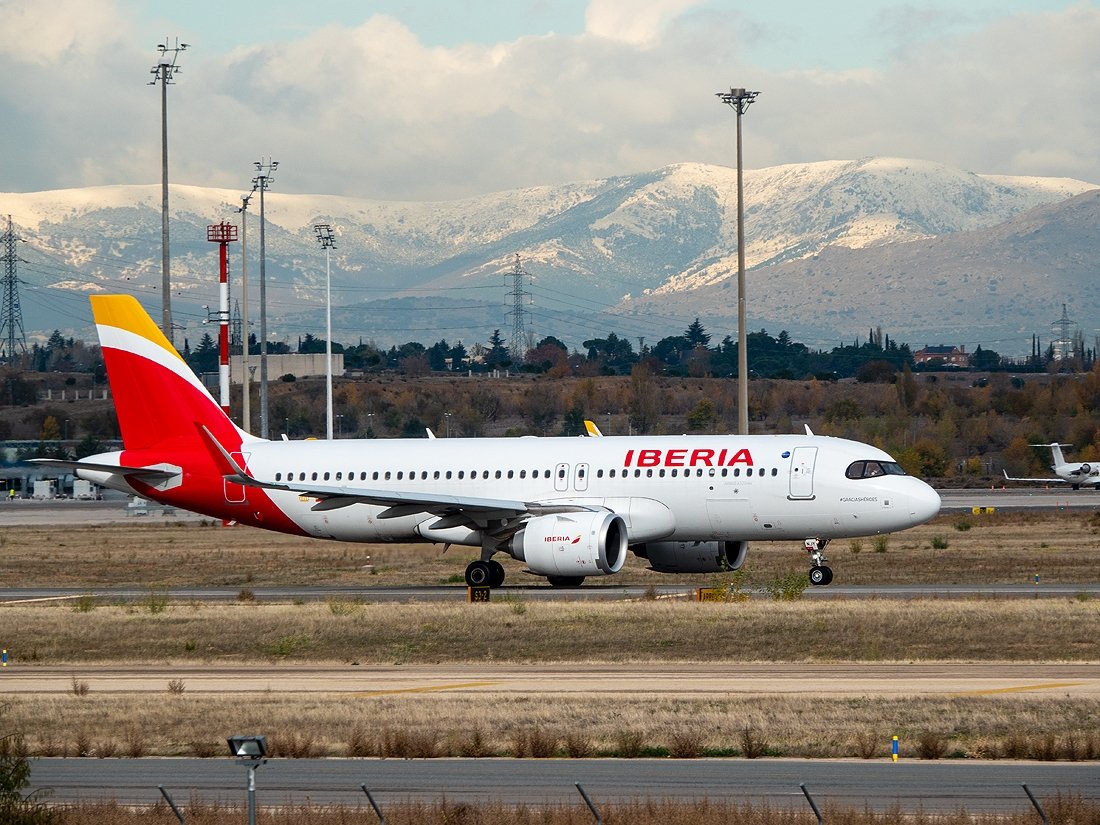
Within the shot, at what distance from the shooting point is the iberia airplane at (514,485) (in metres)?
43.5

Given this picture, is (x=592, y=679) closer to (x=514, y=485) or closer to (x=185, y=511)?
(x=514, y=485)

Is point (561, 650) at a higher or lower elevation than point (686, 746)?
lower

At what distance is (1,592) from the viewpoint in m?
49.4

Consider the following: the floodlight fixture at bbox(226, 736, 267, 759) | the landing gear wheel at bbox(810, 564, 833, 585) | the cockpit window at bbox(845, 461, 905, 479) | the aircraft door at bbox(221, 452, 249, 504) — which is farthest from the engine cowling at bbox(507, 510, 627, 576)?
the floodlight fixture at bbox(226, 736, 267, 759)

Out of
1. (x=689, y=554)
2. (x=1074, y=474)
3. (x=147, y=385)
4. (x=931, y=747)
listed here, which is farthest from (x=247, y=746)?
(x=1074, y=474)

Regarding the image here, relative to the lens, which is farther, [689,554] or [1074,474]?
[1074,474]

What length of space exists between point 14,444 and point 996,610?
134040 millimetres

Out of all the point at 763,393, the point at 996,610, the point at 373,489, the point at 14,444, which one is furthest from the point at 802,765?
the point at 763,393

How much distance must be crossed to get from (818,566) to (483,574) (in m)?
8.73

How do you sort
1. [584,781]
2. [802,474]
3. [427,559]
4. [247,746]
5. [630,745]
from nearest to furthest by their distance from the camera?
[247,746], [584,781], [630,745], [802,474], [427,559]

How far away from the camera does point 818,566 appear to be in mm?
44750

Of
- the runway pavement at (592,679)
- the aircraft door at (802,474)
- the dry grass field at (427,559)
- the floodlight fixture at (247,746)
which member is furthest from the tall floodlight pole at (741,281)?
the floodlight fixture at (247,746)

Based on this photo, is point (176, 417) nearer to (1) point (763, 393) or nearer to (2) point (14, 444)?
(2) point (14, 444)

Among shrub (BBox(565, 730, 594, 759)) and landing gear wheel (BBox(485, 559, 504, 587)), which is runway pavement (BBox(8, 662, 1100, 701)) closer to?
shrub (BBox(565, 730, 594, 759))
